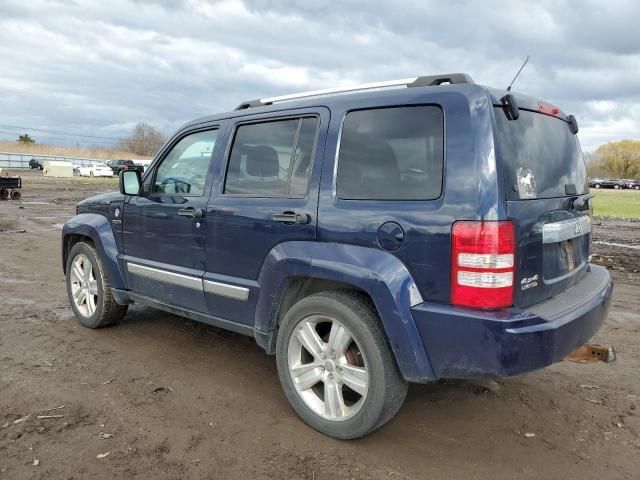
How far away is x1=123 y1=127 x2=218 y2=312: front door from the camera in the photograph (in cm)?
398

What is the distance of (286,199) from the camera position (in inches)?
134

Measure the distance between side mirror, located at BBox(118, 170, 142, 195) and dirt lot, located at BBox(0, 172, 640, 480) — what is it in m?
1.38

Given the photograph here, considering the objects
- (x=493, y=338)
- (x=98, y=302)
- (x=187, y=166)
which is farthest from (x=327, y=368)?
(x=98, y=302)

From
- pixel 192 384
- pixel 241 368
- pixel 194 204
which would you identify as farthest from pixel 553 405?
pixel 194 204

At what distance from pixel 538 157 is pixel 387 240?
41.8 inches

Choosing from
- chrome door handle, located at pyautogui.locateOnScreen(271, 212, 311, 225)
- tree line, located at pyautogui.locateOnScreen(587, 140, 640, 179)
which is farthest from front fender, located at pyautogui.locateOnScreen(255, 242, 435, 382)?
tree line, located at pyautogui.locateOnScreen(587, 140, 640, 179)

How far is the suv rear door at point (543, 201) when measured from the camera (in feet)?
9.01

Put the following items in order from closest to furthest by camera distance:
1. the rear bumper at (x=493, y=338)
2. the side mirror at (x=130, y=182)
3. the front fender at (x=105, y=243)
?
the rear bumper at (x=493, y=338)
the side mirror at (x=130, y=182)
the front fender at (x=105, y=243)

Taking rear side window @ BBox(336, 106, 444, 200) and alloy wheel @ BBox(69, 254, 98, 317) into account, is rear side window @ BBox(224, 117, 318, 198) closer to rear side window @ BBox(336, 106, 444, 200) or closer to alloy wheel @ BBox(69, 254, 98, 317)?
rear side window @ BBox(336, 106, 444, 200)

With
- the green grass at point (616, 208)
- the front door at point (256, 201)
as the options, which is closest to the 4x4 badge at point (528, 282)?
the front door at point (256, 201)

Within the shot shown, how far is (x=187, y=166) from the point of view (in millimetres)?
4293

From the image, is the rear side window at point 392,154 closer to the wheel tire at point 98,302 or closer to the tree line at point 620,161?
the wheel tire at point 98,302

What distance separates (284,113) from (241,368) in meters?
2.04

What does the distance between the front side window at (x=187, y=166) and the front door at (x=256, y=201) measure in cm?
26
